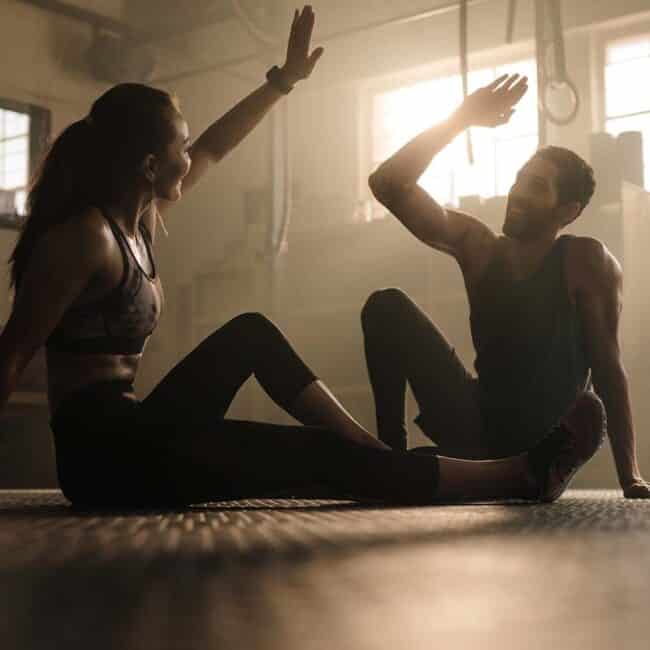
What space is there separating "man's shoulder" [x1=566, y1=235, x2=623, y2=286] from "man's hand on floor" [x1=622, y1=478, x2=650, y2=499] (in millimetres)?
383

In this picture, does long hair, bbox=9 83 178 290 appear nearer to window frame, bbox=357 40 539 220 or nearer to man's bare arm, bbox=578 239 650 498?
man's bare arm, bbox=578 239 650 498

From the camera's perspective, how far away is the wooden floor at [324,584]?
0.57 m

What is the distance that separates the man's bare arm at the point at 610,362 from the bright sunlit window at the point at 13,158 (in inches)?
162

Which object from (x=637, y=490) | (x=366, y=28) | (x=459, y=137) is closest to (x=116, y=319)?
(x=637, y=490)

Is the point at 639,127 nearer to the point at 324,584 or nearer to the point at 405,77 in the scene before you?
the point at 405,77

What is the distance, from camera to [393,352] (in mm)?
2195

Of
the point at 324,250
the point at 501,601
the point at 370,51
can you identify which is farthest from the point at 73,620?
the point at 370,51

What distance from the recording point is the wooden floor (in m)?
0.57

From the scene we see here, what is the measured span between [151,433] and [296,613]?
1.02m

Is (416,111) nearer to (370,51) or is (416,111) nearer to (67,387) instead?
(370,51)

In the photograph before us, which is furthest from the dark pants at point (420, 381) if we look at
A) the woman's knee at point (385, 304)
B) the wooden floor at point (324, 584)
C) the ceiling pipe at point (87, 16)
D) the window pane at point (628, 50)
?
the ceiling pipe at point (87, 16)

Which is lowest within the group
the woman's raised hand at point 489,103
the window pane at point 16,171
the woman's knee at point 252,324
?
the woman's knee at point 252,324

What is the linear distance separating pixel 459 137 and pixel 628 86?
97cm

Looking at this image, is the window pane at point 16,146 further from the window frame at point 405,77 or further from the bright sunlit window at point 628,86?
the bright sunlit window at point 628,86
